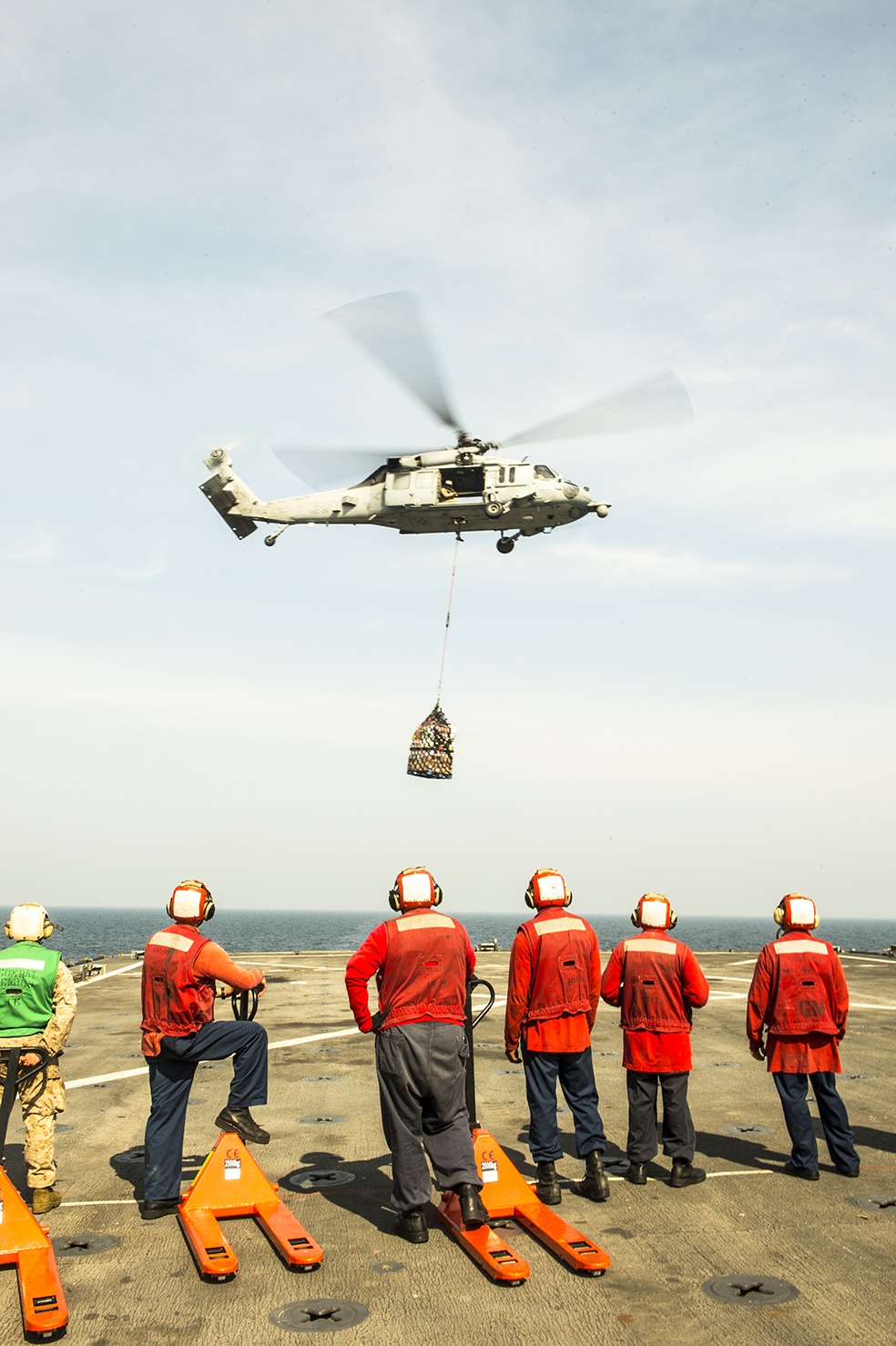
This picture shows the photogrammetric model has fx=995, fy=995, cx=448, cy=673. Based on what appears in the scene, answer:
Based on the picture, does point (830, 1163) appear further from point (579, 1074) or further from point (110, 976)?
point (110, 976)

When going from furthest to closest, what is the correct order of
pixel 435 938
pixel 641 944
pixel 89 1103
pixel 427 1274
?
pixel 89 1103
pixel 641 944
pixel 435 938
pixel 427 1274

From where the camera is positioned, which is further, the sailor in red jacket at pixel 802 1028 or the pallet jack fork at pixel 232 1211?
the sailor in red jacket at pixel 802 1028

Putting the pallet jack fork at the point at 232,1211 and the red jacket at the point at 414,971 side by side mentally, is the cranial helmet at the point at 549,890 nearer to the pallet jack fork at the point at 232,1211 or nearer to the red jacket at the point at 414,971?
the red jacket at the point at 414,971

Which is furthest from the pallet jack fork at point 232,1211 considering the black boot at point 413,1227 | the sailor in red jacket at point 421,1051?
the sailor in red jacket at point 421,1051

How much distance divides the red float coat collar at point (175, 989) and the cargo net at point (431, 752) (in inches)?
364

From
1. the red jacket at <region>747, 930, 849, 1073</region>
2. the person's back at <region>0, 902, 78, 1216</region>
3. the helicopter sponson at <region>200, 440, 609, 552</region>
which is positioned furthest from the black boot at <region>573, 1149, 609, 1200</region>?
the helicopter sponson at <region>200, 440, 609, 552</region>

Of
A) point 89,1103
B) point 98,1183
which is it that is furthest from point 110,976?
point 98,1183

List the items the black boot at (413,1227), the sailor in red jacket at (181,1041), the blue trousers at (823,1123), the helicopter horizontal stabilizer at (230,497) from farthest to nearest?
the helicopter horizontal stabilizer at (230,497) < the blue trousers at (823,1123) < the sailor in red jacket at (181,1041) < the black boot at (413,1227)

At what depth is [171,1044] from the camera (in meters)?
6.35

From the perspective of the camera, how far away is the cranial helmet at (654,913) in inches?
291

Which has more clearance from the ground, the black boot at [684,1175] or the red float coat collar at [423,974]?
the red float coat collar at [423,974]

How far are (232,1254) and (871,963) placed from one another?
83.1 feet

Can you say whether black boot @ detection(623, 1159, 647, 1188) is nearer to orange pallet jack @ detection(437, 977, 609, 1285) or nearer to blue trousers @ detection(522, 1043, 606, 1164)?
blue trousers @ detection(522, 1043, 606, 1164)

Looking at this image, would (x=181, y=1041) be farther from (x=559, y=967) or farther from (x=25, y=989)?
(x=559, y=967)
